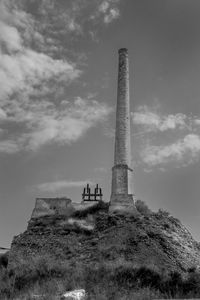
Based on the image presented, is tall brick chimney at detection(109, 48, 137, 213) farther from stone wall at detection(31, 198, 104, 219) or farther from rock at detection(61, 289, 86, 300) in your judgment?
rock at detection(61, 289, 86, 300)

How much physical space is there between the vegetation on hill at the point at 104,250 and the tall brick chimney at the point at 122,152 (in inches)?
48.3

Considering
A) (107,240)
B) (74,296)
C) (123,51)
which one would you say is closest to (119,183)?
(107,240)

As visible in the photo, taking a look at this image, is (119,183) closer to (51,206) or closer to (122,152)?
(122,152)

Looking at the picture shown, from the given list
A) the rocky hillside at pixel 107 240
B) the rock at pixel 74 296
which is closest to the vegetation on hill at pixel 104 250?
the rocky hillside at pixel 107 240

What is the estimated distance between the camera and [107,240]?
76.8 ft

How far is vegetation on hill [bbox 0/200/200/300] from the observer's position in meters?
16.2

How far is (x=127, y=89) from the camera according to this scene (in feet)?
100

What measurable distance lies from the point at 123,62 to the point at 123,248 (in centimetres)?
1637

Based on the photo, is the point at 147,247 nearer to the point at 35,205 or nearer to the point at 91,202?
the point at 91,202

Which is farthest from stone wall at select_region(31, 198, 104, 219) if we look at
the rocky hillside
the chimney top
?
the chimney top

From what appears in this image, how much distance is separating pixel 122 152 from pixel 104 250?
8.50 m

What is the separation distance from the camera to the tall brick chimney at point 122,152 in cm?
2647

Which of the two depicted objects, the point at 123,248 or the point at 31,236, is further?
the point at 31,236

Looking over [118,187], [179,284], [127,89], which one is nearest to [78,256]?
[118,187]
